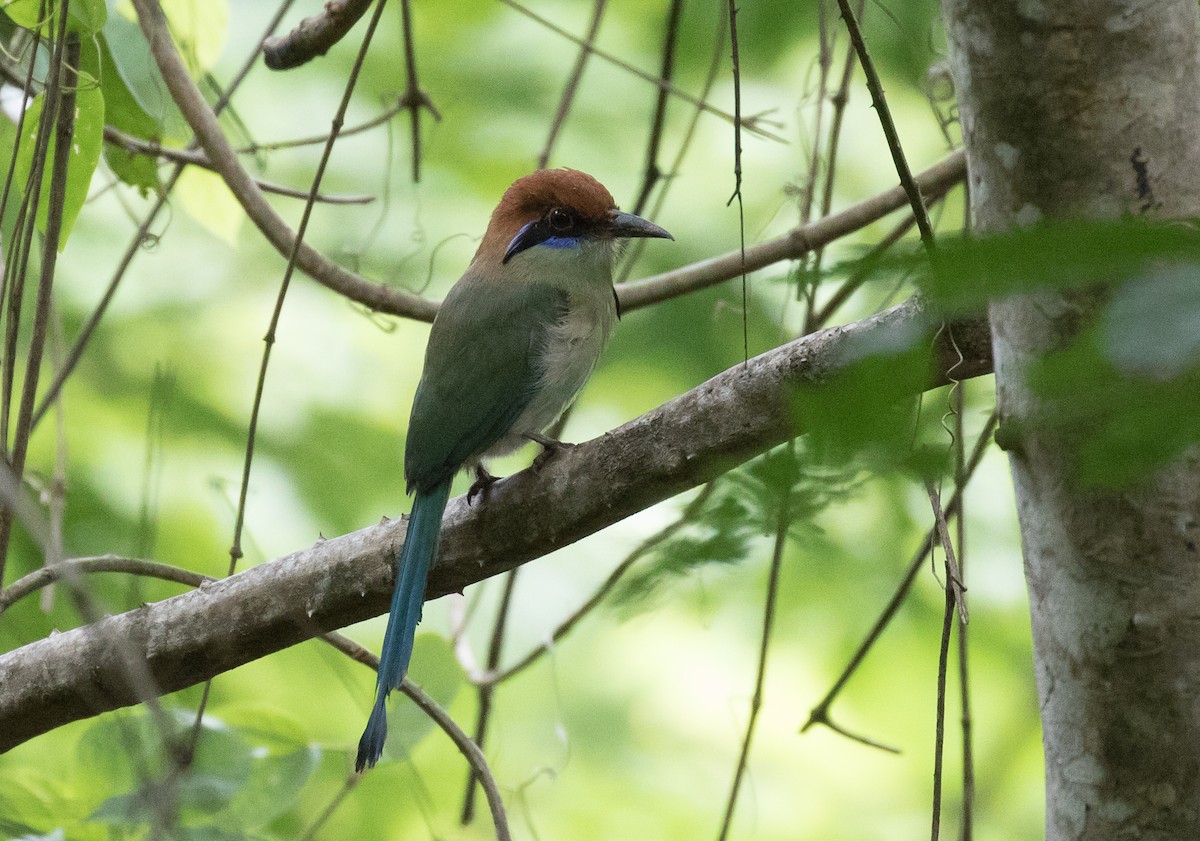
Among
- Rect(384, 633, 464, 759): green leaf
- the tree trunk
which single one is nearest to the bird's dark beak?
Rect(384, 633, 464, 759): green leaf

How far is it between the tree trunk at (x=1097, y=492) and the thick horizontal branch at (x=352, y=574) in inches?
31.9

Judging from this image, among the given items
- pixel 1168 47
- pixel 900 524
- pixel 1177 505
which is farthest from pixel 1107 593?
pixel 900 524

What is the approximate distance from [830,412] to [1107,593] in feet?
2.07

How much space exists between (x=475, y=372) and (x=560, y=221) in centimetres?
62

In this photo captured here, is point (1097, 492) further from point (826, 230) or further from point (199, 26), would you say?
point (199, 26)

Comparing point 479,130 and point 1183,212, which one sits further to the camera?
point 479,130

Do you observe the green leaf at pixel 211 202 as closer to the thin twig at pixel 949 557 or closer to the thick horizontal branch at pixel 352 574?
the thick horizontal branch at pixel 352 574

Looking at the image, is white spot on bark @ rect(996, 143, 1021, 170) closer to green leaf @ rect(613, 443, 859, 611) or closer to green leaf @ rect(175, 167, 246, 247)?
green leaf @ rect(613, 443, 859, 611)

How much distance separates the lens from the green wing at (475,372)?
2.84 m

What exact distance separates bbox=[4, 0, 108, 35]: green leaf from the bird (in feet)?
3.68

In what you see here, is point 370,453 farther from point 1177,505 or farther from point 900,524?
point 1177,505

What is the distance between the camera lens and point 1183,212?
1.06 m

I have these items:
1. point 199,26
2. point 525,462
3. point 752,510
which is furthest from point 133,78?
point 525,462

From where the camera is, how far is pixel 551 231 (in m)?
3.35
